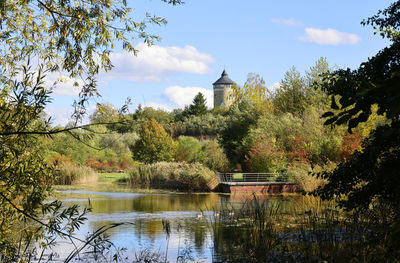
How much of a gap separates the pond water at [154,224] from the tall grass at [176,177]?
4.29m

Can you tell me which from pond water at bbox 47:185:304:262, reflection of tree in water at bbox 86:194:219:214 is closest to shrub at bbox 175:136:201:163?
reflection of tree in water at bbox 86:194:219:214

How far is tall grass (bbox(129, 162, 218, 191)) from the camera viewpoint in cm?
2553

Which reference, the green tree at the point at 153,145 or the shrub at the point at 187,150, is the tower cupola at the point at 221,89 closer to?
the shrub at the point at 187,150

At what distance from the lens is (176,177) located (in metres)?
26.5

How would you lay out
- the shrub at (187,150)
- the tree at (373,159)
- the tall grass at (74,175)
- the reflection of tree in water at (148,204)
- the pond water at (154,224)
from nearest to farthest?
the tree at (373,159) → the pond water at (154,224) → the reflection of tree in water at (148,204) → the tall grass at (74,175) → the shrub at (187,150)

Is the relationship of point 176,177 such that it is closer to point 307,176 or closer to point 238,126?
point 307,176

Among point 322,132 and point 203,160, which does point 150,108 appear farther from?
point 322,132

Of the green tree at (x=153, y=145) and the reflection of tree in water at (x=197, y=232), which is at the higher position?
the green tree at (x=153, y=145)

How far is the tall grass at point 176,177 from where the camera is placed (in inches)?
1005

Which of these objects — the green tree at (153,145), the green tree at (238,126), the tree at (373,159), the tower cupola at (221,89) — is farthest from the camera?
the tower cupola at (221,89)

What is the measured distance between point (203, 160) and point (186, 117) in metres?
34.1

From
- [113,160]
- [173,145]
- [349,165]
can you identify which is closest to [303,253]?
[349,165]

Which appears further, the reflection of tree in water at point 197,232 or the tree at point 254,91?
the tree at point 254,91

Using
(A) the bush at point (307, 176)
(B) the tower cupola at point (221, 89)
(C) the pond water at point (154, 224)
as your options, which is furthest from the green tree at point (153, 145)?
(B) the tower cupola at point (221, 89)
